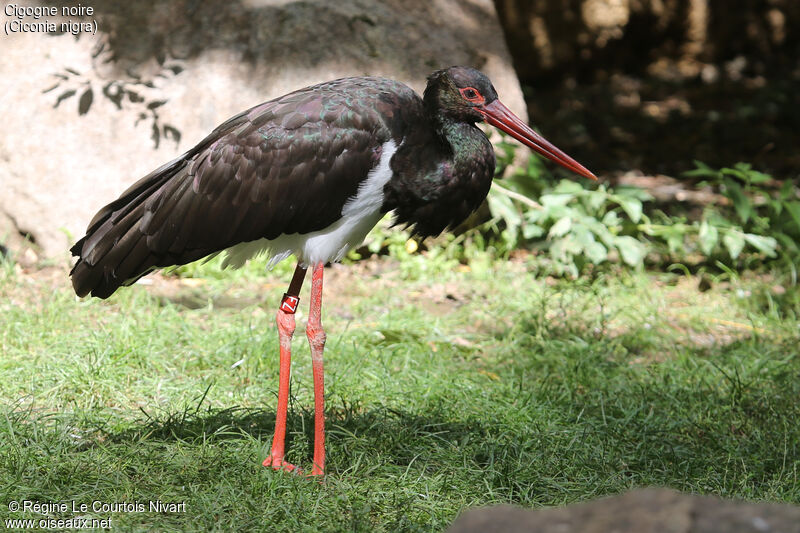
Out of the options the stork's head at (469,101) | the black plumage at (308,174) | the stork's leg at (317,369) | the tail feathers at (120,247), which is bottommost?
the stork's leg at (317,369)

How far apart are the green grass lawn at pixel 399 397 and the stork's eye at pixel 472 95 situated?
4.21 feet

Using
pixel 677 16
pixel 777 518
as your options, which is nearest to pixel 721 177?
pixel 777 518

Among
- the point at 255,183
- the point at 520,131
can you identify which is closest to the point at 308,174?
the point at 255,183

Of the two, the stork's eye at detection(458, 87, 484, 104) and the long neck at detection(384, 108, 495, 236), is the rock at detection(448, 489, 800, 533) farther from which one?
the stork's eye at detection(458, 87, 484, 104)

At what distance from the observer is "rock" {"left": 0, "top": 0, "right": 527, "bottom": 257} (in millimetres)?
5707

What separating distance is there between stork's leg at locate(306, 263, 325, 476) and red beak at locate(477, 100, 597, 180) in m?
0.87

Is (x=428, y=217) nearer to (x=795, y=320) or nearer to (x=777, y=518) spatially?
(x=777, y=518)

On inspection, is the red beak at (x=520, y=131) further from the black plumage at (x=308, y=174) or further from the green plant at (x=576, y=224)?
the green plant at (x=576, y=224)

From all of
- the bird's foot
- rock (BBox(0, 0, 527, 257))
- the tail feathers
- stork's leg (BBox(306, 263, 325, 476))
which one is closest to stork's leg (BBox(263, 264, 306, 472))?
the bird's foot

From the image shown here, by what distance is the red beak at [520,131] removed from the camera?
3582 mm

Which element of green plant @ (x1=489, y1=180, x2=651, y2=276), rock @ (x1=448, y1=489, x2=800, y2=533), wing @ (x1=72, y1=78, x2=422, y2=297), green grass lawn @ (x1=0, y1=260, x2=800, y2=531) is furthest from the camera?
green plant @ (x1=489, y1=180, x2=651, y2=276)

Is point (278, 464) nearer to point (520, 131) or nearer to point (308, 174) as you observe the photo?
point (308, 174)

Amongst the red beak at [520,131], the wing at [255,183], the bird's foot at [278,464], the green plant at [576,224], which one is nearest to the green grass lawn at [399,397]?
the bird's foot at [278,464]

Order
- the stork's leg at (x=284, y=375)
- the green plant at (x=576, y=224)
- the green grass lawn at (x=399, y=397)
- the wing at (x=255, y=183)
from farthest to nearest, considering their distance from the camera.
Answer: the green plant at (x=576, y=224) < the stork's leg at (x=284, y=375) < the wing at (x=255, y=183) < the green grass lawn at (x=399, y=397)
